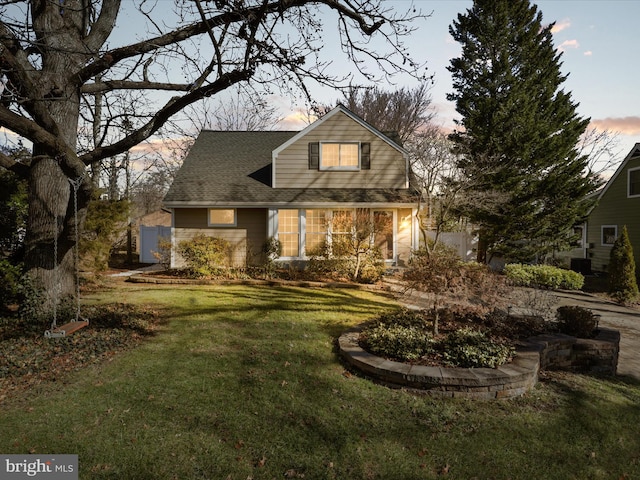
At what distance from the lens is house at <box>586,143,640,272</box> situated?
17188 mm

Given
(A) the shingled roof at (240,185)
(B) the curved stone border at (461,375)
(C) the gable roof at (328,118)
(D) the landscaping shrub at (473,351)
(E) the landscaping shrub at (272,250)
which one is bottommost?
(B) the curved stone border at (461,375)

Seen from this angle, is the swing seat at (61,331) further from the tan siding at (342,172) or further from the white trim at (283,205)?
the tan siding at (342,172)

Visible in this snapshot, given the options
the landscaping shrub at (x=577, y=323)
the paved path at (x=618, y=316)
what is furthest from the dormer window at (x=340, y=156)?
the landscaping shrub at (x=577, y=323)

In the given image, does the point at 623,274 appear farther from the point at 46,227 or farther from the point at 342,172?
the point at 46,227

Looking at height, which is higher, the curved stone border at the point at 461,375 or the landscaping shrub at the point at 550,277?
the landscaping shrub at the point at 550,277

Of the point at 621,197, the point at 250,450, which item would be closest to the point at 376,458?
the point at 250,450

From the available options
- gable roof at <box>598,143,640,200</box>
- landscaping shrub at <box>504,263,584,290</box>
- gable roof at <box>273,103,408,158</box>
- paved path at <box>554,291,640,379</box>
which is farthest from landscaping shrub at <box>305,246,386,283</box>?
gable roof at <box>598,143,640,200</box>

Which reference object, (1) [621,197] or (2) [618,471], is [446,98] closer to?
(1) [621,197]

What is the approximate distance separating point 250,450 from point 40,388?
302cm

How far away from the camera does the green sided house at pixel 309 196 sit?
15.0m

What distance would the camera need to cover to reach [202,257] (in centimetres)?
1334

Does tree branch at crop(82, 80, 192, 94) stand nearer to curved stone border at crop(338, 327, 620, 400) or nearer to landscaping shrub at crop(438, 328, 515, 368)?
curved stone border at crop(338, 327, 620, 400)

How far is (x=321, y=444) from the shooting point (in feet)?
12.2

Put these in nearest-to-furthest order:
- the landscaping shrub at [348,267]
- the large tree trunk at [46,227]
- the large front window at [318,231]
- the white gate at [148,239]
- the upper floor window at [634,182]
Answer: the large tree trunk at [46,227]
the landscaping shrub at [348,267]
the large front window at [318,231]
the upper floor window at [634,182]
the white gate at [148,239]
